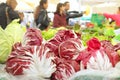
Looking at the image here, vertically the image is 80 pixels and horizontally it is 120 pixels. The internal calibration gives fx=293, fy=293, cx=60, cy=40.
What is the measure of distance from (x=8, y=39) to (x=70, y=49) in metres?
0.37

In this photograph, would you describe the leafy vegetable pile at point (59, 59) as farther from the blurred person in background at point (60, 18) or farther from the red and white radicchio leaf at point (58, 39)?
the blurred person in background at point (60, 18)

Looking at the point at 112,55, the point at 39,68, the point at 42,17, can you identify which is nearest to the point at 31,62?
the point at 39,68

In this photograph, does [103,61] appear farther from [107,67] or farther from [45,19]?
[45,19]

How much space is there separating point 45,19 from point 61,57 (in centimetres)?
429

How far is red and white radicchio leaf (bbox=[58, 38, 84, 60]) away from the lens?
1.28m

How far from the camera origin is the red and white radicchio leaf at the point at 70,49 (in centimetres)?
128

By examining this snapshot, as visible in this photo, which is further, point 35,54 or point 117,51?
point 117,51

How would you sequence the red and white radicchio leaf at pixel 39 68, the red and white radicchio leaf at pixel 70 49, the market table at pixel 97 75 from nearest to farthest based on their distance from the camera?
the market table at pixel 97 75, the red and white radicchio leaf at pixel 39 68, the red and white radicchio leaf at pixel 70 49

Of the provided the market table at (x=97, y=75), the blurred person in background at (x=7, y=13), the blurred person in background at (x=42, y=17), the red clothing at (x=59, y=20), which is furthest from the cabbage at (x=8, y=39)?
the red clothing at (x=59, y=20)

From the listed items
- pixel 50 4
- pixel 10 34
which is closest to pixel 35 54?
pixel 10 34

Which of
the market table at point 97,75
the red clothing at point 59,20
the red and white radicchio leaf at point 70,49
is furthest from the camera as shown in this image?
the red clothing at point 59,20

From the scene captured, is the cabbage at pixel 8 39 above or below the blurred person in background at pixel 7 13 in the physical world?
above

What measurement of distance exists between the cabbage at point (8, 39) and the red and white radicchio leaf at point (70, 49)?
0.92ft

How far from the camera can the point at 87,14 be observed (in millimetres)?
8172
